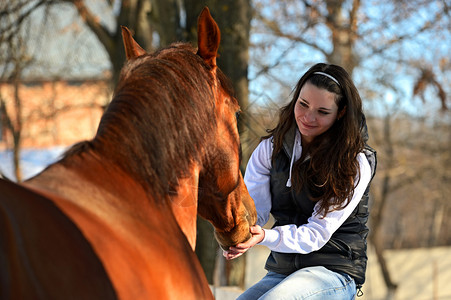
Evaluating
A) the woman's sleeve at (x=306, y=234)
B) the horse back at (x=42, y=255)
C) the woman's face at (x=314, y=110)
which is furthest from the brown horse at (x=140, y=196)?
the woman's face at (x=314, y=110)

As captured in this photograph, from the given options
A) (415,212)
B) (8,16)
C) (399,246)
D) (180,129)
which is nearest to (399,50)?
(8,16)

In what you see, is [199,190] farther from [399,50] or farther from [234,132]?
[399,50]

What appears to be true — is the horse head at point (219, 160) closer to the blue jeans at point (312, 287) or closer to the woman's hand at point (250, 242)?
the woman's hand at point (250, 242)

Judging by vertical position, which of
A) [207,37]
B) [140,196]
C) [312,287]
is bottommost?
[312,287]

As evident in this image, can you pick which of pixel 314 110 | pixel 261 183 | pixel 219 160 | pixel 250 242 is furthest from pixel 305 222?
pixel 219 160

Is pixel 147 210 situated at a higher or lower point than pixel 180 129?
lower

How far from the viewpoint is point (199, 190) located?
2.11 meters

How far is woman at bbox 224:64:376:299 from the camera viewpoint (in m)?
2.40

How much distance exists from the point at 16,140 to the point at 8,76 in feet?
4.00

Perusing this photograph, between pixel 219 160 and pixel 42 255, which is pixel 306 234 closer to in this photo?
pixel 219 160

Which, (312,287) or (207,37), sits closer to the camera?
(207,37)

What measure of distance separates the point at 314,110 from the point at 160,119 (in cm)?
105

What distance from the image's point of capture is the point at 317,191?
2553 mm

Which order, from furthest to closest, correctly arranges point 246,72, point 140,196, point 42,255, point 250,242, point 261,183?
point 246,72 → point 261,183 → point 250,242 → point 140,196 → point 42,255
